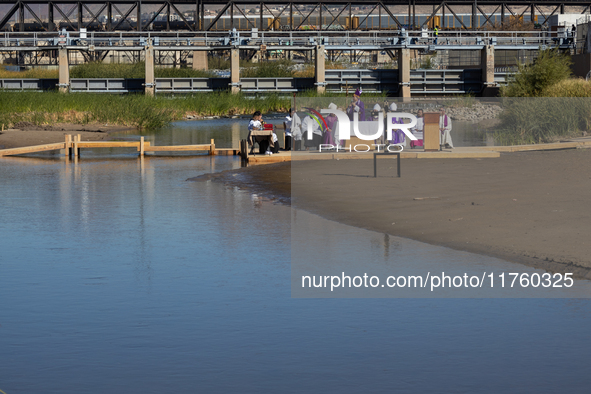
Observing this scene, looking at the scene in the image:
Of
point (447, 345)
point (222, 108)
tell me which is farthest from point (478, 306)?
point (222, 108)

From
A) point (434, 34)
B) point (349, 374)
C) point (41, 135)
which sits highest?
point (434, 34)

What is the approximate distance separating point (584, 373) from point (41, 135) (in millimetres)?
34599

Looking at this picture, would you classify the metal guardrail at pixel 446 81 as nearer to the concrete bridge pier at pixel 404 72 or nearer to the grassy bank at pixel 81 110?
the concrete bridge pier at pixel 404 72

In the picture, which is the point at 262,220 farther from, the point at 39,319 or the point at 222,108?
the point at 222,108

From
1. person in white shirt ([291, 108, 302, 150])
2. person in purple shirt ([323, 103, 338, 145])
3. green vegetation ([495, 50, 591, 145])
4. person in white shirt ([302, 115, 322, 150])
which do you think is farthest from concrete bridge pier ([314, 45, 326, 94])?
person in purple shirt ([323, 103, 338, 145])

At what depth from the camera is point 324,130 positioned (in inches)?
1129

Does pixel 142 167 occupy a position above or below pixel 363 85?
below

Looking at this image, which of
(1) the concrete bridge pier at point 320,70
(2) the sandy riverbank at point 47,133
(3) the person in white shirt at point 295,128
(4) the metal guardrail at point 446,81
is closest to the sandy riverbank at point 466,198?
(3) the person in white shirt at point 295,128

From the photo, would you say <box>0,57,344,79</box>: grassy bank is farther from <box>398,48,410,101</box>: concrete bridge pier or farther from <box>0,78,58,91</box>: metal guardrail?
<box>398,48,410,101</box>: concrete bridge pier

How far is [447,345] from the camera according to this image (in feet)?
25.8

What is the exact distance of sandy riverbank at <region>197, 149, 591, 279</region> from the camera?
41.0 ft

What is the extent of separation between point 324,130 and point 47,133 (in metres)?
16.2

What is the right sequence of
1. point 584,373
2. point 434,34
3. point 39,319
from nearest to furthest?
point 584,373
point 39,319
point 434,34

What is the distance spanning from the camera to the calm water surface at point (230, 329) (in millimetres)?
6941
